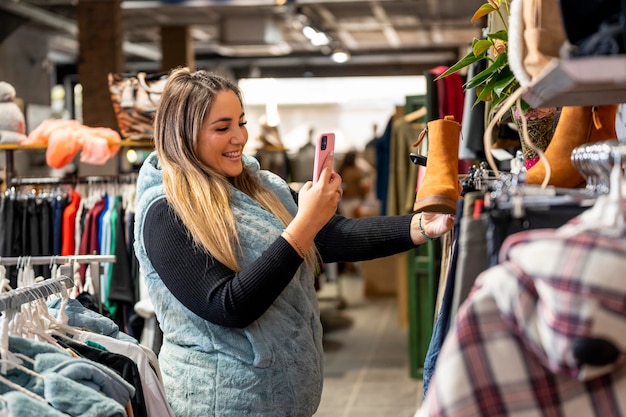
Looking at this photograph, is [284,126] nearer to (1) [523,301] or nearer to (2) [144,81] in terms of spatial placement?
(2) [144,81]

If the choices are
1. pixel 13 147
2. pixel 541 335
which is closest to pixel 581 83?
pixel 541 335

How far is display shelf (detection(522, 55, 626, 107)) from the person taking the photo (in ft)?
3.94

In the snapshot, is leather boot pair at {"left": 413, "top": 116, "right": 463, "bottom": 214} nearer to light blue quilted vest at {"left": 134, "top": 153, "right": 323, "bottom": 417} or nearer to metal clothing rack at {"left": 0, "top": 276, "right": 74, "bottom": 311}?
light blue quilted vest at {"left": 134, "top": 153, "right": 323, "bottom": 417}

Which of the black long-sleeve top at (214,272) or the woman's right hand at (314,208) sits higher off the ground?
the woman's right hand at (314,208)

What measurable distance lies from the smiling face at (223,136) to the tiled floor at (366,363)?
10.9 ft

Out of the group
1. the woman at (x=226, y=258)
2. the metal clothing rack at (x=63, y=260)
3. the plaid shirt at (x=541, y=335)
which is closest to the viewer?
the plaid shirt at (x=541, y=335)

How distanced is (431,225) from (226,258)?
0.48 metres

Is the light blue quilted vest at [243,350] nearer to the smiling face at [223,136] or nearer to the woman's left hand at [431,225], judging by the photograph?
the smiling face at [223,136]

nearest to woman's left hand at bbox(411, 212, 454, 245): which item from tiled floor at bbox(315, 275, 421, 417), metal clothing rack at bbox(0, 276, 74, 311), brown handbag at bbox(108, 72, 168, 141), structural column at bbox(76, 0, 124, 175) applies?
metal clothing rack at bbox(0, 276, 74, 311)

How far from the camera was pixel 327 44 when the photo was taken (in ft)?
40.7

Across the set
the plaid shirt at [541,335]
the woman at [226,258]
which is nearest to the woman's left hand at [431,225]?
the woman at [226,258]

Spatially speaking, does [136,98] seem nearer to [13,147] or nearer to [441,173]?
[13,147]

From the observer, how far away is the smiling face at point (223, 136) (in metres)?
2.23

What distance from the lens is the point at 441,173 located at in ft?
5.67
